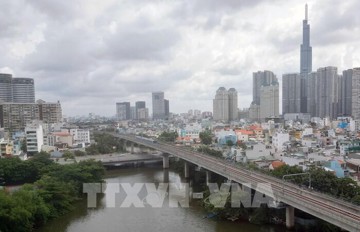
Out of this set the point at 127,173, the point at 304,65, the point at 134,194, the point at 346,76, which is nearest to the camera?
the point at 134,194

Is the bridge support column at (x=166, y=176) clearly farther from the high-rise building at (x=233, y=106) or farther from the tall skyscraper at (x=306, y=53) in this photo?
the tall skyscraper at (x=306, y=53)

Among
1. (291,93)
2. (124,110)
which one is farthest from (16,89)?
(124,110)

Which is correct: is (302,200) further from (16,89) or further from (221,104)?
(221,104)

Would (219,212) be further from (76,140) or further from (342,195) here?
(76,140)

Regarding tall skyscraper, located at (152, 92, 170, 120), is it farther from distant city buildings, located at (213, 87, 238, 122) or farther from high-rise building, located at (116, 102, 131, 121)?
distant city buildings, located at (213, 87, 238, 122)

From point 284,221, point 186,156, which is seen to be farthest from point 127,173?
point 284,221

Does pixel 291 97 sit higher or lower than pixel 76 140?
higher

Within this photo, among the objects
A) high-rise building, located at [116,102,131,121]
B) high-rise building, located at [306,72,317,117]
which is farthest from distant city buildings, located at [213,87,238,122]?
high-rise building, located at [116,102,131,121]
